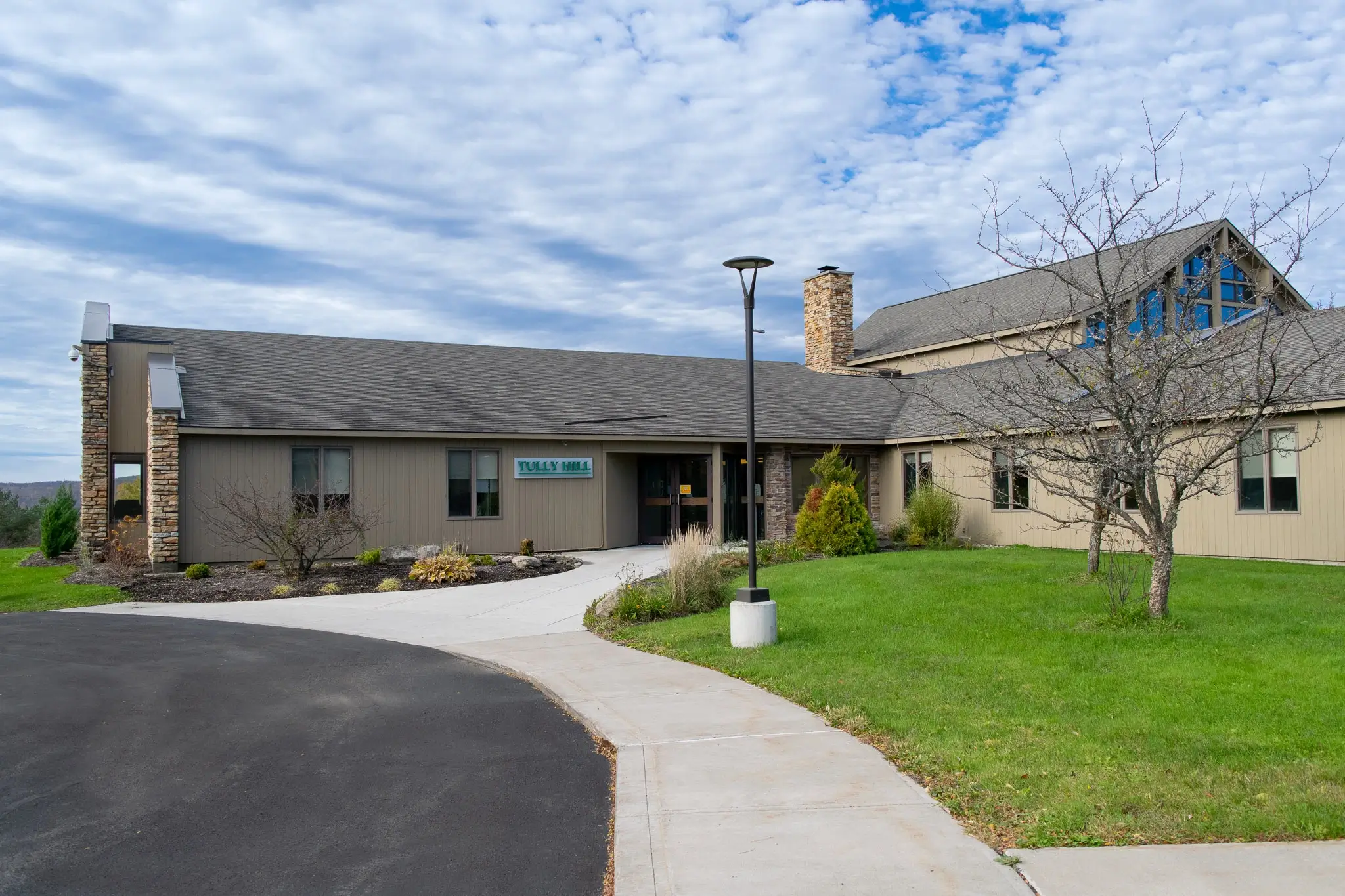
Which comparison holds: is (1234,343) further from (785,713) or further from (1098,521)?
(785,713)

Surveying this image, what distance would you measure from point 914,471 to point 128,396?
18106 mm

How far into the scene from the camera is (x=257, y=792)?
6035mm

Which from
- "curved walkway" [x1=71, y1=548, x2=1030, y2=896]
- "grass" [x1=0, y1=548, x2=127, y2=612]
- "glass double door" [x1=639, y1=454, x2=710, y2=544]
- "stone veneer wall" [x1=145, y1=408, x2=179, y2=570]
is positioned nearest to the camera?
"curved walkway" [x1=71, y1=548, x2=1030, y2=896]

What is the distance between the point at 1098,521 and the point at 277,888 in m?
8.44

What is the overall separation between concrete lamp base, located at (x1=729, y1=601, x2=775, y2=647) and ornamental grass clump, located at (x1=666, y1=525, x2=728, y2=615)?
307 centimetres

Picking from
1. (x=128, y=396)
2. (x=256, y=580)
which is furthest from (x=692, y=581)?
(x=128, y=396)

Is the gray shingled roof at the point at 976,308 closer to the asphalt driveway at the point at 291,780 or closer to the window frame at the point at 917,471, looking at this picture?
the window frame at the point at 917,471

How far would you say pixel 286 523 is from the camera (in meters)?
17.8

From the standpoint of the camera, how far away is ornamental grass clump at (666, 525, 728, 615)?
44.3 feet

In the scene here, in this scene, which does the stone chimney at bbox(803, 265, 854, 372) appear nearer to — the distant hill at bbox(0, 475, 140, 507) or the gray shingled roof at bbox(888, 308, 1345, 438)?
the gray shingled roof at bbox(888, 308, 1345, 438)

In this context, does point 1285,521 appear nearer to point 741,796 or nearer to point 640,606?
point 640,606

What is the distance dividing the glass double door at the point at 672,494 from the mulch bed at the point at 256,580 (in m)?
4.78

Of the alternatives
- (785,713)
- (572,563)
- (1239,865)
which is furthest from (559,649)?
(572,563)

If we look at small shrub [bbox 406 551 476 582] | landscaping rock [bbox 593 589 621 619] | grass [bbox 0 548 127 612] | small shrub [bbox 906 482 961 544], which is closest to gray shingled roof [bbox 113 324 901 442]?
small shrub [bbox 906 482 961 544]
